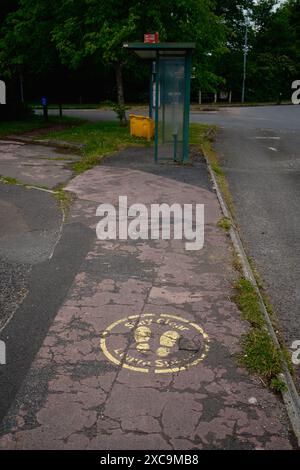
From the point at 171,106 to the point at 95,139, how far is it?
4.88 metres

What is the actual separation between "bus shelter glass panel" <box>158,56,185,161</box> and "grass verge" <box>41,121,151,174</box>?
2.13 meters

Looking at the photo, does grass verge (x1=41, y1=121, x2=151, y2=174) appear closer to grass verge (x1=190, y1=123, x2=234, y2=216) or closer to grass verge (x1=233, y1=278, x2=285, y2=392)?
grass verge (x1=190, y1=123, x2=234, y2=216)

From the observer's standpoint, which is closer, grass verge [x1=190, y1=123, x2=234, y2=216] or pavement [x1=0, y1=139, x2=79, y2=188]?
grass verge [x1=190, y1=123, x2=234, y2=216]

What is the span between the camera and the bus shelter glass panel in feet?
44.6

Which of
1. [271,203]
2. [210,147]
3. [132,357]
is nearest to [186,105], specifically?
[210,147]

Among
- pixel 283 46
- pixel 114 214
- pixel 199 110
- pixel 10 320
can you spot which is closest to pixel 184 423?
pixel 10 320

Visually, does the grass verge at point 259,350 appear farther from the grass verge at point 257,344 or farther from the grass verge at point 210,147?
the grass verge at point 210,147

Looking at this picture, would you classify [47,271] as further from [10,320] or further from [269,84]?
[269,84]

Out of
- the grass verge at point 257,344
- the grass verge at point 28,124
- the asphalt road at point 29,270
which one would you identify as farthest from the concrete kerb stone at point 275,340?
the grass verge at point 28,124

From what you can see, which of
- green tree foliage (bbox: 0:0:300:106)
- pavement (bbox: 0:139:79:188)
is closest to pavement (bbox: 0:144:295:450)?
pavement (bbox: 0:139:79:188)

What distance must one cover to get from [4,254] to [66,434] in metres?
4.16

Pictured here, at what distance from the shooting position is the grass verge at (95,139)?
14413 mm

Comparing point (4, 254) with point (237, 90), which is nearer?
point (4, 254)

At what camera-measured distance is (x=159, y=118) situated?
564 inches
